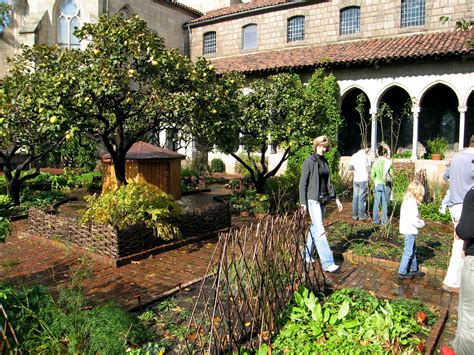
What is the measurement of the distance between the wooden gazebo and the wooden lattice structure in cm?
999

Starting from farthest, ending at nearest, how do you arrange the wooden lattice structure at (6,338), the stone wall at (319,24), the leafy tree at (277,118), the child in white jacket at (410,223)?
the stone wall at (319,24) < the leafy tree at (277,118) < the child in white jacket at (410,223) < the wooden lattice structure at (6,338)

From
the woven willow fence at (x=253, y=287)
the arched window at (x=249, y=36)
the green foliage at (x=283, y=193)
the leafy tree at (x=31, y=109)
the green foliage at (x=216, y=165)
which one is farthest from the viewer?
the arched window at (x=249, y=36)

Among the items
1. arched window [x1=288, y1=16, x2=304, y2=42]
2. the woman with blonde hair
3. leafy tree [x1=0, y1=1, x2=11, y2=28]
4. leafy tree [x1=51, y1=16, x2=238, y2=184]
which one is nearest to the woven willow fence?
the woman with blonde hair

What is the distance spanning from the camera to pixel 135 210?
781 centimetres

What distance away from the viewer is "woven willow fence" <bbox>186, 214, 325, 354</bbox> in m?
3.67

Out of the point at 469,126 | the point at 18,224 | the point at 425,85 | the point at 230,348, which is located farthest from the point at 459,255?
the point at 469,126

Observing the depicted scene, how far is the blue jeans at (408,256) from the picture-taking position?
20.3 feet

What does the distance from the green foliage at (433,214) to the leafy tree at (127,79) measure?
6.76 meters

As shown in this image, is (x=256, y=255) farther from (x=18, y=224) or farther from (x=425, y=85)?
(x=425, y=85)

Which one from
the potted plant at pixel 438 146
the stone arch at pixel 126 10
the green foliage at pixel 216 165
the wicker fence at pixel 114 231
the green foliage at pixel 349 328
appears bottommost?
the green foliage at pixel 349 328

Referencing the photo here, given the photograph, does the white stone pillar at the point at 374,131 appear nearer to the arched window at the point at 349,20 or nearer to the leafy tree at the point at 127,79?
the arched window at the point at 349,20

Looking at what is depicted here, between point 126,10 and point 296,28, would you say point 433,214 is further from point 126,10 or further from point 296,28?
point 126,10

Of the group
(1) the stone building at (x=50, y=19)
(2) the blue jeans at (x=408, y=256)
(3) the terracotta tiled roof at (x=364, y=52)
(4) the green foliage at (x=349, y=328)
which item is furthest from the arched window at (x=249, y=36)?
(4) the green foliage at (x=349, y=328)

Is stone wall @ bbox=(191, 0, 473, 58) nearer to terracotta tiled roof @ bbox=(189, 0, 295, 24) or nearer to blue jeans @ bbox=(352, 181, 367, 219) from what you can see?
terracotta tiled roof @ bbox=(189, 0, 295, 24)
